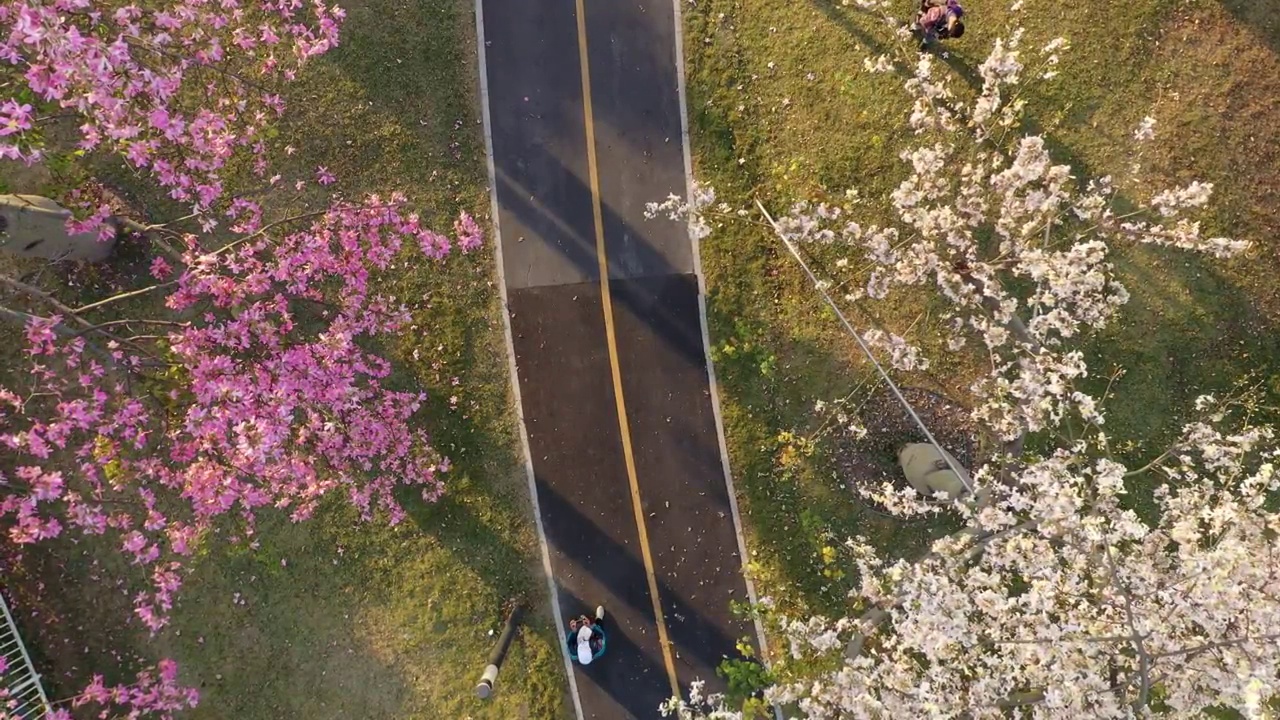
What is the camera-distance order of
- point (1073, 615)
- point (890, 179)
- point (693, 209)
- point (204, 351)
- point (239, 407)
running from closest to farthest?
point (1073, 615), point (239, 407), point (204, 351), point (693, 209), point (890, 179)

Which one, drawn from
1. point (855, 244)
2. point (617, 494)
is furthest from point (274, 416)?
point (855, 244)

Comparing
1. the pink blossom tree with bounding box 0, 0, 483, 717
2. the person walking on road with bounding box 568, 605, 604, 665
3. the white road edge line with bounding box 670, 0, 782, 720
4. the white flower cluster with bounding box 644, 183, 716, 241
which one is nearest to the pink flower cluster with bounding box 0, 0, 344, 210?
the pink blossom tree with bounding box 0, 0, 483, 717

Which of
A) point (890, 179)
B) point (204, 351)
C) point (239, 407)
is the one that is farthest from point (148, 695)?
point (890, 179)

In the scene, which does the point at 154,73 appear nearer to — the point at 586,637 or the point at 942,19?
the point at 586,637

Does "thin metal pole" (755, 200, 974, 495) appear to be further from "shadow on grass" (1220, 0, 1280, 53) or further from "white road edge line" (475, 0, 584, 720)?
"shadow on grass" (1220, 0, 1280, 53)

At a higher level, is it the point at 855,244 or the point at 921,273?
the point at 855,244

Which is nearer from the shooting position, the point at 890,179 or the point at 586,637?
the point at 586,637

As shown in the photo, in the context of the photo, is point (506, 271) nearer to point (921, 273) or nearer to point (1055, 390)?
point (921, 273)

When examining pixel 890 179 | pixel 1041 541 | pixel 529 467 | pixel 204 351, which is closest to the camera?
pixel 1041 541
